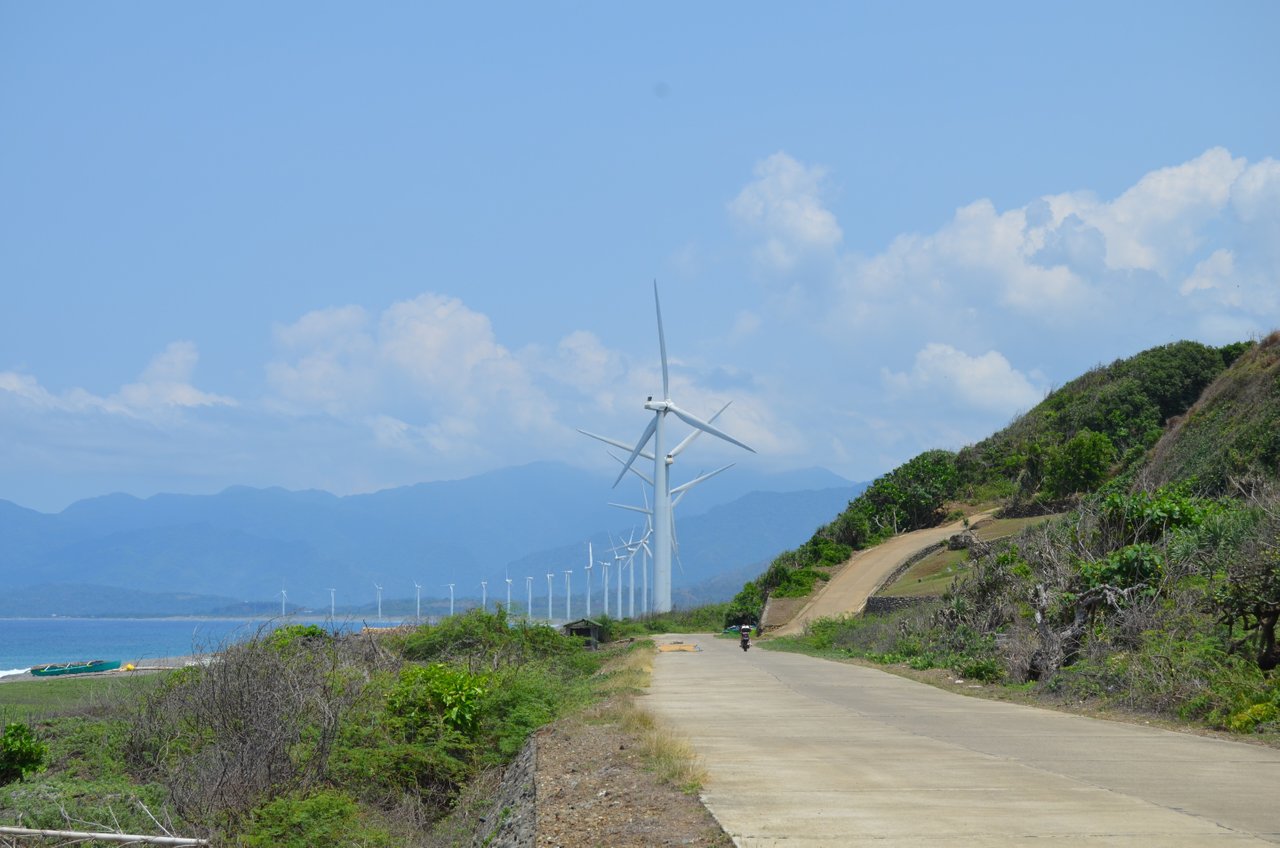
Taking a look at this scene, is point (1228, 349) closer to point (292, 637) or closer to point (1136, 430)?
point (1136, 430)

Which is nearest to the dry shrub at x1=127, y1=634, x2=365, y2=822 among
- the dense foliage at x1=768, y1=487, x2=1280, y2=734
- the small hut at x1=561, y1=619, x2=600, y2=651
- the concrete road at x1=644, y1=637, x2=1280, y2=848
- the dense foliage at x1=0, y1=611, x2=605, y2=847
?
the dense foliage at x1=0, y1=611, x2=605, y2=847

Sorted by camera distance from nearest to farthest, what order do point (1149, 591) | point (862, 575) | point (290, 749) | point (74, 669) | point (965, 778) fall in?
point (965, 778) < point (290, 749) < point (1149, 591) < point (74, 669) < point (862, 575)

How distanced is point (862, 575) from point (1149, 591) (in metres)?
42.4

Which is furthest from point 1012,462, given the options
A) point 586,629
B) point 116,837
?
point 116,837

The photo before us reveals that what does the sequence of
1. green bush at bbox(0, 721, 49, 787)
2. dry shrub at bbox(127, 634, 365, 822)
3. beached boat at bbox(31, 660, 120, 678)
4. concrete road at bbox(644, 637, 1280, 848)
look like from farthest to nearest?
beached boat at bbox(31, 660, 120, 678) < green bush at bbox(0, 721, 49, 787) < dry shrub at bbox(127, 634, 365, 822) < concrete road at bbox(644, 637, 1280, 848)

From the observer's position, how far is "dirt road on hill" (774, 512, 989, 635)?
5938cm

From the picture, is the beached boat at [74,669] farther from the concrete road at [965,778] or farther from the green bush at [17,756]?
the concrete road at [965,778]

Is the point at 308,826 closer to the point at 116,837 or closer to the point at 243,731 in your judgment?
the point at 116,837

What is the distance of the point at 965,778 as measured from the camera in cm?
1186

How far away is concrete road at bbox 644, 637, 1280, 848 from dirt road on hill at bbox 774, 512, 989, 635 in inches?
1434

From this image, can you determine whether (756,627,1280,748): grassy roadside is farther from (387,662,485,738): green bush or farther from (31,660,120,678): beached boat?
(31,660,120,678): beached boat

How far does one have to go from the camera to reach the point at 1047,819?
9.48m

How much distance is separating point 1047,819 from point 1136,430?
2814 inches

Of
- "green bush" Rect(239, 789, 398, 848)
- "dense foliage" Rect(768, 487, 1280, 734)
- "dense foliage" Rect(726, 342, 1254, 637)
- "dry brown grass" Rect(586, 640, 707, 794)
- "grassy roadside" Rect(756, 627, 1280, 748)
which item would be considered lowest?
"green bush" Rect(239, 789, 398, 848)
